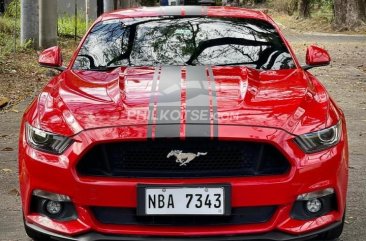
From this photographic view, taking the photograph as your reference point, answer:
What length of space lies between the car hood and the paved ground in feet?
3.12

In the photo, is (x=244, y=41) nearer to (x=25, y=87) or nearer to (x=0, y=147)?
(x=0, y=147)

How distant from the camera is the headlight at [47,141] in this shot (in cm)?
355

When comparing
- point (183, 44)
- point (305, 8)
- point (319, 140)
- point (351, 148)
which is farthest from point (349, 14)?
point (319, 140)

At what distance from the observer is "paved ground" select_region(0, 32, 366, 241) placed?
4.49 metres

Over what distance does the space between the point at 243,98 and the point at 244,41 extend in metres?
Result: 1.31

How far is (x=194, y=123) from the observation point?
3.49m

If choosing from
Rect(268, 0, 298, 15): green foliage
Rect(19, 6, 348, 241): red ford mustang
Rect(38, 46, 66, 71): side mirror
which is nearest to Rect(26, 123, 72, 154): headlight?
Rect(19, 6, 348, 241): red ford mustang

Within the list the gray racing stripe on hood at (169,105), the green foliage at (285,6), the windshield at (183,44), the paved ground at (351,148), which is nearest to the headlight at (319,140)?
the gray racing stripe on hood at (169,105)

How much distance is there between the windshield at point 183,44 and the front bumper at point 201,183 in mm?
1314

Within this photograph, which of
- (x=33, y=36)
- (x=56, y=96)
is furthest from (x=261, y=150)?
(x=33, y=36)

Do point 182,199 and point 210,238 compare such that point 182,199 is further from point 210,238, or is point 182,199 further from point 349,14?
point 349,14

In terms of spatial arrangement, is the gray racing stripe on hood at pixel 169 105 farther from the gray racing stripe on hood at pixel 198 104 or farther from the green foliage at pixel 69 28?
the green foliage at pixel 69 28

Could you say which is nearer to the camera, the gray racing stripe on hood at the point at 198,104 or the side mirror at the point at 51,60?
the gray racing stripe on hood at the point at 198,104

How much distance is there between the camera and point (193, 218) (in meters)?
3.47
